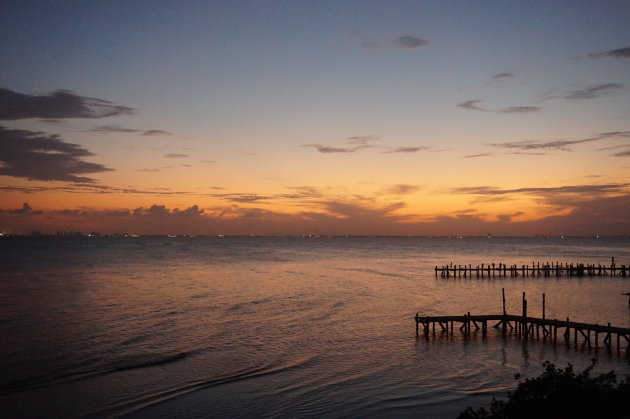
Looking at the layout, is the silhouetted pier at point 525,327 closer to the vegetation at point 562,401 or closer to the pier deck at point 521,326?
the pier deck at point 521,326

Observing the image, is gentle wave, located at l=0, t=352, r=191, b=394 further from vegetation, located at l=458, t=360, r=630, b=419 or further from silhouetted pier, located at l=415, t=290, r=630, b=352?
vegetation, located at l=458, t=360, r=630, b=419

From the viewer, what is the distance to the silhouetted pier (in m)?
29.3

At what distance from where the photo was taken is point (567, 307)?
43.4m

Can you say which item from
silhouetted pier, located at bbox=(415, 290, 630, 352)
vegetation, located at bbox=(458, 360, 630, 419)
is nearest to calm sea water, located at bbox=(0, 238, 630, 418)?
silhouetted pier, located at bbox=(415, 290, 630, 352)

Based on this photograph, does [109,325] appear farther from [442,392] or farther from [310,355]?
[442,392]

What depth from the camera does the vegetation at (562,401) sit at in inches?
547

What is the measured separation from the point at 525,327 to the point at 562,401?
18.3m

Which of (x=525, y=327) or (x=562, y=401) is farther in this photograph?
(x=525, y=327)

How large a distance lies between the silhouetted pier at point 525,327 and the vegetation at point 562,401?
15198 millimetres

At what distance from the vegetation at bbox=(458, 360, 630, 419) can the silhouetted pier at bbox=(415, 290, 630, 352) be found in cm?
1520

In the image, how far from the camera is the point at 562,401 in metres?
14.4

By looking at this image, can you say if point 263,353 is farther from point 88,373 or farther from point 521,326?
point 521,326

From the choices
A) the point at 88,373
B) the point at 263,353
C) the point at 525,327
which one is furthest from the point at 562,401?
the point at 88,373

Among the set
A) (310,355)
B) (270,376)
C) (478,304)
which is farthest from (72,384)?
(478,304)
